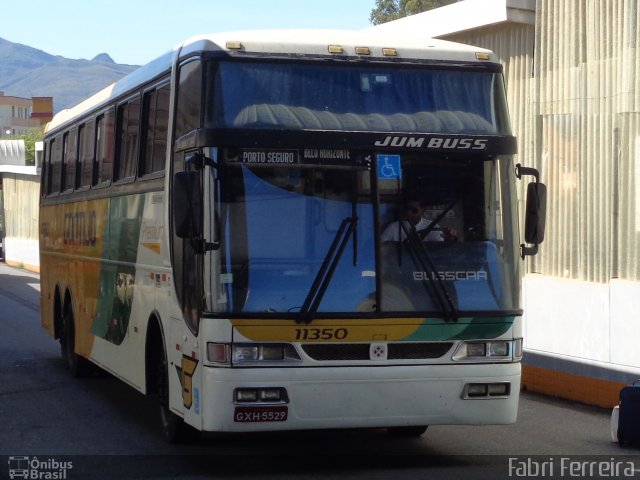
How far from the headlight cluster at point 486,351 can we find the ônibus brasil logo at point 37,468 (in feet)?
9.87

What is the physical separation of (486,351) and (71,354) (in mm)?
8045

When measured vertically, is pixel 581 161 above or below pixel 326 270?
above

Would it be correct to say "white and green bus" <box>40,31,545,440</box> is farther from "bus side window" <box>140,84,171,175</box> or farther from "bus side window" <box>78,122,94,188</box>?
"bus side window" <box>78,122,94,188</box>

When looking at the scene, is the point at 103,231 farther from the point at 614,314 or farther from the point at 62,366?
the point at 614,314

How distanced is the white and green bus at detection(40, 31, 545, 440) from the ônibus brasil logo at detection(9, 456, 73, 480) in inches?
38.9

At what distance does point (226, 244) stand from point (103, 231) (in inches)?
183

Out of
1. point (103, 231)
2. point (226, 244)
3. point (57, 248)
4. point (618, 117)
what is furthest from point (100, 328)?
point (618, 117)

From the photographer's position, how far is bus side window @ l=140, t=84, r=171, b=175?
10.0m

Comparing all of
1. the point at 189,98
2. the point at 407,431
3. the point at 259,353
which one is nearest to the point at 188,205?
the point at 189,98

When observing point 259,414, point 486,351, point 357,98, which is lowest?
point 259,414

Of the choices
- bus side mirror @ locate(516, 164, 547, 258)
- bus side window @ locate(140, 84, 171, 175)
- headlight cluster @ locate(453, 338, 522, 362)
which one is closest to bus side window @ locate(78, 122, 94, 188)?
bus side window @ locate(140, 84, 171, 175)

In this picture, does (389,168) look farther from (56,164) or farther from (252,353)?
(56,164)

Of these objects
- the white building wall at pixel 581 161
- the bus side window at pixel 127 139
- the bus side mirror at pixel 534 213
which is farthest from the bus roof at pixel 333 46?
the white building wall at pixel 581 161

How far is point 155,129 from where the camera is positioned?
1046cm
